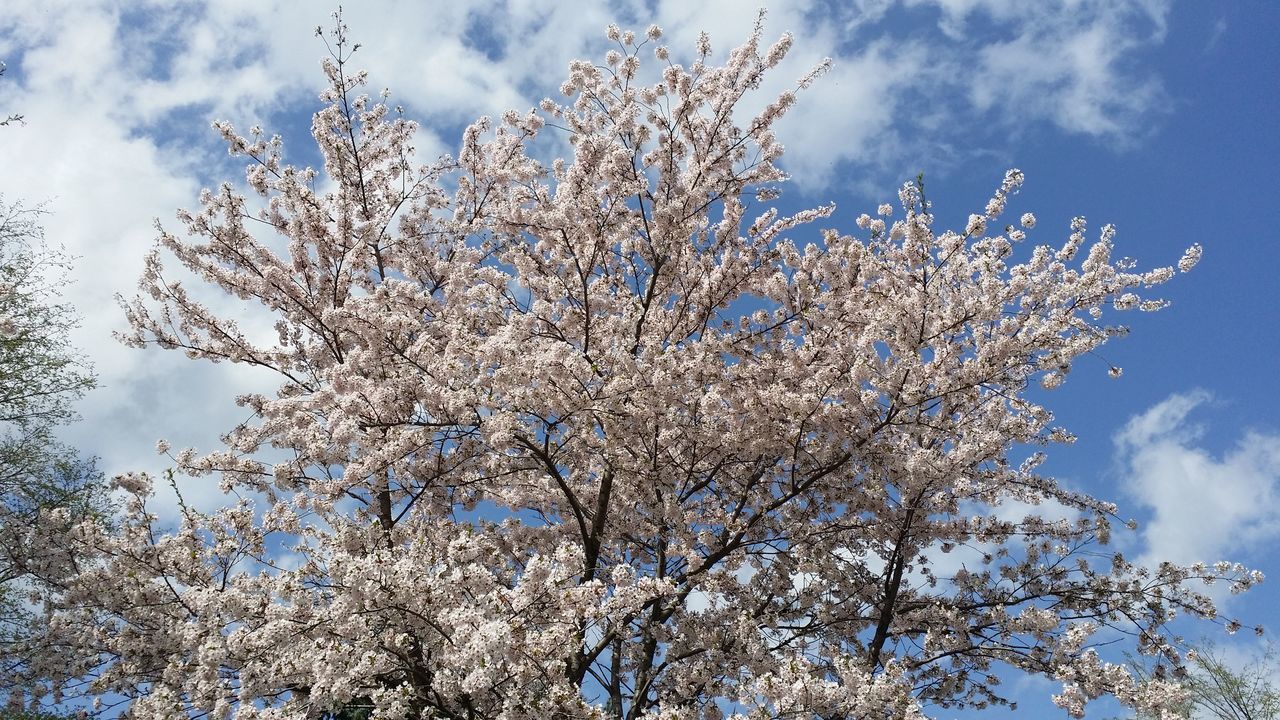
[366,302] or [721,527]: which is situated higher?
[366,302]

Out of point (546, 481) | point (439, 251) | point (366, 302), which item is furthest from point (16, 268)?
point (546, 481)

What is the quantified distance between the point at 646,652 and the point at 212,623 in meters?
5.02

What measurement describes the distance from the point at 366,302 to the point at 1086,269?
8740 millimetres

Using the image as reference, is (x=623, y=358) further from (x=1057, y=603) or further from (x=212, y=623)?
(x=1057, y=603)

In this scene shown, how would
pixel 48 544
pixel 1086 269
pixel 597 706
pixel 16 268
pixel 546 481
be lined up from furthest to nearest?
pixel 16 268 → pixel 546 481 → pixel 1086 269 → pixel 48 544 → pixel 597 706

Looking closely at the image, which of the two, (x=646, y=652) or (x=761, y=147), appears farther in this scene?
(x=761, y=147)

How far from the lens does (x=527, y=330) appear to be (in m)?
10.1

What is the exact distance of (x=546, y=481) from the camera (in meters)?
11.3

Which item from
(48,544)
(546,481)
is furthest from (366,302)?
(48,544)

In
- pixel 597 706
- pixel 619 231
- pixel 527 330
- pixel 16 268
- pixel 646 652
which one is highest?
pixel 16 268

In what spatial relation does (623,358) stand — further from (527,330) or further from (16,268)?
(16,268)

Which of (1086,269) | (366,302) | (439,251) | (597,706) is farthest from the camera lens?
(439,251)

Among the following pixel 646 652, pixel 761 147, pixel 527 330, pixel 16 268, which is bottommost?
pixel 646 652

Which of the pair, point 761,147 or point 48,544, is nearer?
point 48,544
